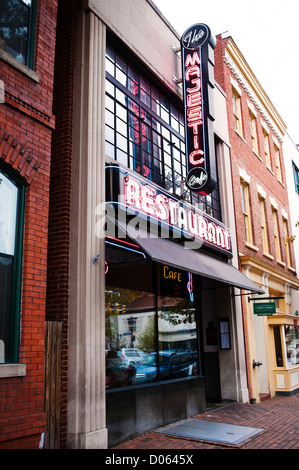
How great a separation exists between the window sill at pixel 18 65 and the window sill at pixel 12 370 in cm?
401

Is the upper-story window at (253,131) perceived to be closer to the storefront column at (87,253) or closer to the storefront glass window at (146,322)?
the storefront glass window at (146,322)

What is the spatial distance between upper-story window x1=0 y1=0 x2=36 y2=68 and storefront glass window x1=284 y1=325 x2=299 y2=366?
41.6 ft

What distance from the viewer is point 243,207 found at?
1523cm

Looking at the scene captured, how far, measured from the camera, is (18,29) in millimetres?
6363

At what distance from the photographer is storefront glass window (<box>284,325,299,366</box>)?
1509 cm

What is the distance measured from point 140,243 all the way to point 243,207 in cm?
887

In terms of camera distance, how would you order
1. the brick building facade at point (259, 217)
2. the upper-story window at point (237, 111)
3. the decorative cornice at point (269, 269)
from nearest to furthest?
the decorative cornice at point (269, 269)
the brick building facade at point (259, 217)
the upper-story window at point (237, 111)

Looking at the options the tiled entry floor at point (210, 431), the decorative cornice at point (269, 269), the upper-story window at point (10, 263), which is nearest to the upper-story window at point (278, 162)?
the decorative cornice at point (269, 269)

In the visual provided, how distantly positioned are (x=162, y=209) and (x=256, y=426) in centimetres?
498

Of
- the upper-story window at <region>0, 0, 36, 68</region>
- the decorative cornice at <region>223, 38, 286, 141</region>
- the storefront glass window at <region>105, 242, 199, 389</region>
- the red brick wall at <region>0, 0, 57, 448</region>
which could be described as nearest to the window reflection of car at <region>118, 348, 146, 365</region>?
the storefront glass window at <region>105, 242, 199, 389</region>

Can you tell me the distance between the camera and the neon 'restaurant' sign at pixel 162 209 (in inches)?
307

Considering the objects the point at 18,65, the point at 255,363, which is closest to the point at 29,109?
the point at 18,65

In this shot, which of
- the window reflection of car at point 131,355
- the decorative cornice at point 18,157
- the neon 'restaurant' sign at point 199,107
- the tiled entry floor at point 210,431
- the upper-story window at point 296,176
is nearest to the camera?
the decorative cornice at point 18,157

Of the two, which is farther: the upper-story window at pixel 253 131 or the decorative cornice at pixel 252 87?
the upper-story window at pixel 253 131
